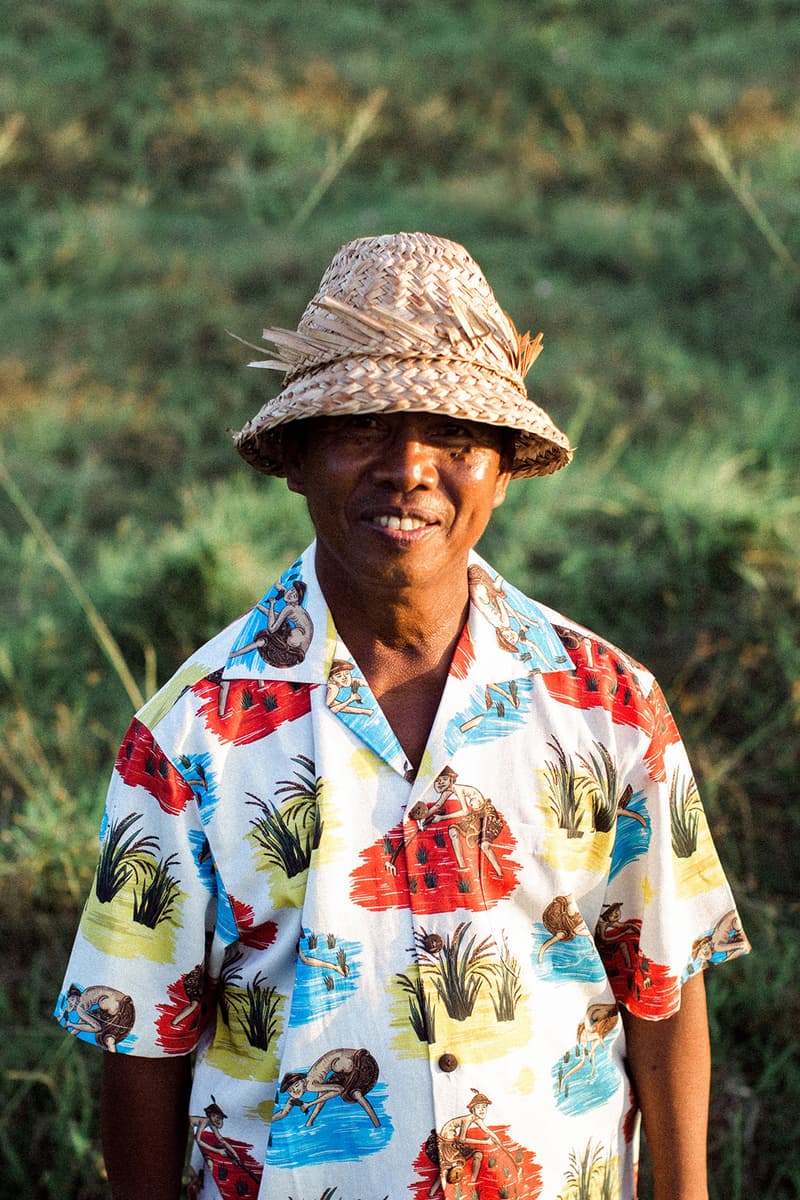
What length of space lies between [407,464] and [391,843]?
17.2 inches

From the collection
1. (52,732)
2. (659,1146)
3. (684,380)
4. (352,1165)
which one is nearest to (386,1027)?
(352,1165)

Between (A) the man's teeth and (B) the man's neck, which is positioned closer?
(A) the man's teeth

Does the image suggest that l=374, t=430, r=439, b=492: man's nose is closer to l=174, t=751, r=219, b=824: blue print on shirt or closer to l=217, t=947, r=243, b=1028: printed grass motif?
l=174, t=751, r=219, b=824: blue print on shirt

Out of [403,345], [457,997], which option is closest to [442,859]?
[457,997]

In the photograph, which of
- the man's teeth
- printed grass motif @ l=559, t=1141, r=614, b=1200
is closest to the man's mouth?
the man's teeth

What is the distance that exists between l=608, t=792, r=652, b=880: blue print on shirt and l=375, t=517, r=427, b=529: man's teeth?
0.44 m

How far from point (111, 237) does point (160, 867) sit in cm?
497

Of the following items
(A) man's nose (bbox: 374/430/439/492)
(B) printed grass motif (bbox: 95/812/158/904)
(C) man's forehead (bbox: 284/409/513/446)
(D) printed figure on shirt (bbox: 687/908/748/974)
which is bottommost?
(D) printed figure on shirt (bbox: 687/908/748/974)

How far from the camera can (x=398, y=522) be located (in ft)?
4.64

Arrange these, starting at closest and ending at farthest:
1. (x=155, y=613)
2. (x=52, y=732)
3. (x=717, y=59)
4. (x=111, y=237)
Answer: (x=52, y=732) < (x=155, y=613) < (x=111, y=237) < (x=717, y=59)

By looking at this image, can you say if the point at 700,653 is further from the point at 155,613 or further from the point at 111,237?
the point at 111,237

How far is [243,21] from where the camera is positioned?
24.5ft

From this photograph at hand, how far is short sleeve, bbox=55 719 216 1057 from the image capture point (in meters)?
1.44

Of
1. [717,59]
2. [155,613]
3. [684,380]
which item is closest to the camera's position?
[155,613]
